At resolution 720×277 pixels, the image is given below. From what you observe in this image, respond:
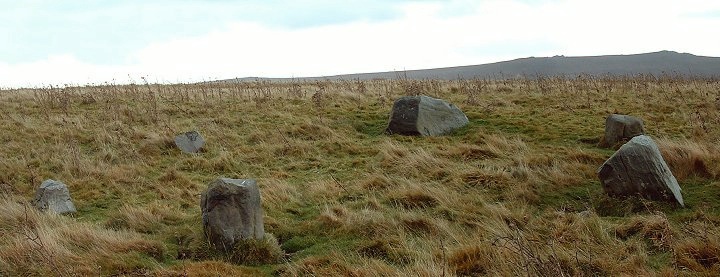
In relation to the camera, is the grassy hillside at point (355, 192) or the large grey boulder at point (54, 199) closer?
the grassy hillside at point (355, 192)

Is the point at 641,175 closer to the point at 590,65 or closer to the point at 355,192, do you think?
the point at 355,192

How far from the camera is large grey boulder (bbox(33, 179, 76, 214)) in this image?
6.76 m

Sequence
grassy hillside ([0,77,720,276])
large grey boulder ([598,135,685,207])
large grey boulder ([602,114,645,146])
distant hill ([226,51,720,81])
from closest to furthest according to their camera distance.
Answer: grassy hillside ([0,77,720,276]) < large grey boulder ([598,135,685,207]) < large grey boulder ([602,114,645,146]) < distant hill ([226,51,720,81])

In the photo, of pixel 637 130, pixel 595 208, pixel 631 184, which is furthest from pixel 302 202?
pixel 637 130

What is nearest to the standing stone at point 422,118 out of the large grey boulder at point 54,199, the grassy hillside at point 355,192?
the grassy hillside at point 355,192

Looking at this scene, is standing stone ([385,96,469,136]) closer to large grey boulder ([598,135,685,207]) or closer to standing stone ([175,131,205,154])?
standing stone ([175,131,205,154])

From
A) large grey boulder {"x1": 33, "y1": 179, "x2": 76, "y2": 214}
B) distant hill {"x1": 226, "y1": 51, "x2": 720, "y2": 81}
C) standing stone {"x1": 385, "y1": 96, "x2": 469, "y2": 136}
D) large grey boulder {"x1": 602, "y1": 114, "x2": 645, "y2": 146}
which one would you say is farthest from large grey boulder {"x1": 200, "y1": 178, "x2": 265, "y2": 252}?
distant hill {"x1": 226, "y1": 51, "x2": 720, "y2": 81}

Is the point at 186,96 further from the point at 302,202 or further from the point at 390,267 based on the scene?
the point at 390,267

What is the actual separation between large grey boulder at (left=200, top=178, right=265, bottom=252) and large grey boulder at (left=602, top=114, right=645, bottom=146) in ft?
24.2

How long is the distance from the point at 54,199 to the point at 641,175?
7398 mm

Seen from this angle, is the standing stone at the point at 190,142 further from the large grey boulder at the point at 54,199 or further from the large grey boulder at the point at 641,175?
the large grey boulder at the point at 641,175

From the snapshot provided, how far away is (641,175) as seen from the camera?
21.7ft

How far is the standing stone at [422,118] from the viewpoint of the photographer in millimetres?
11820

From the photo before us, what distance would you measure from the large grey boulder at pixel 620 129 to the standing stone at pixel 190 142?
7.86m
